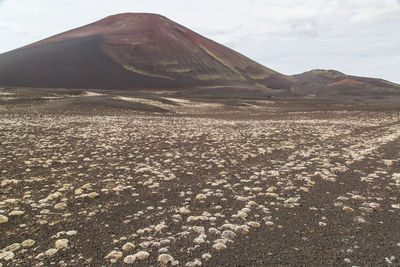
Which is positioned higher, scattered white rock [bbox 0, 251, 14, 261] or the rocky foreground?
the rocky foreground

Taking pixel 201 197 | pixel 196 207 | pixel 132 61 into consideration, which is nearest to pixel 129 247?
pixel 196 207

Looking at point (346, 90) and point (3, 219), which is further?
point (346, 90)

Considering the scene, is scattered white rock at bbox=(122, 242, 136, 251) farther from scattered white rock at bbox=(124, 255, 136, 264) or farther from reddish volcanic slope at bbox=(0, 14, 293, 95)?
reddish volcanic slope at bbox=(0, 14, 293, 95)

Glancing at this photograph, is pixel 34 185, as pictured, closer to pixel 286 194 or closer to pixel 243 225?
pixel 243 225

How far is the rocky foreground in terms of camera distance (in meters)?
4.47

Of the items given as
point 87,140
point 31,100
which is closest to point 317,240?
point 87,140

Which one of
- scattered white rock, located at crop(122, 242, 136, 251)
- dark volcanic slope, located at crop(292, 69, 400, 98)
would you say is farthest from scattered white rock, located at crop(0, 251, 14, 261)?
dark volcanic slope, located at crop(292, 69, 400, 98)

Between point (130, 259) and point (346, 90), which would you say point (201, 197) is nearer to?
point (130, 259)

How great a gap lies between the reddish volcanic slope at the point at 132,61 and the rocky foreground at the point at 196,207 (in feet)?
366

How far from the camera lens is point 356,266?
4.16 m

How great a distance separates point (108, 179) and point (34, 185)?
1.95 metres

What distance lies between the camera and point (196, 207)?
20.8 feet

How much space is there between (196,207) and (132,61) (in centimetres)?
14675

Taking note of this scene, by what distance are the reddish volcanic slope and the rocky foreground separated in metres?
111
